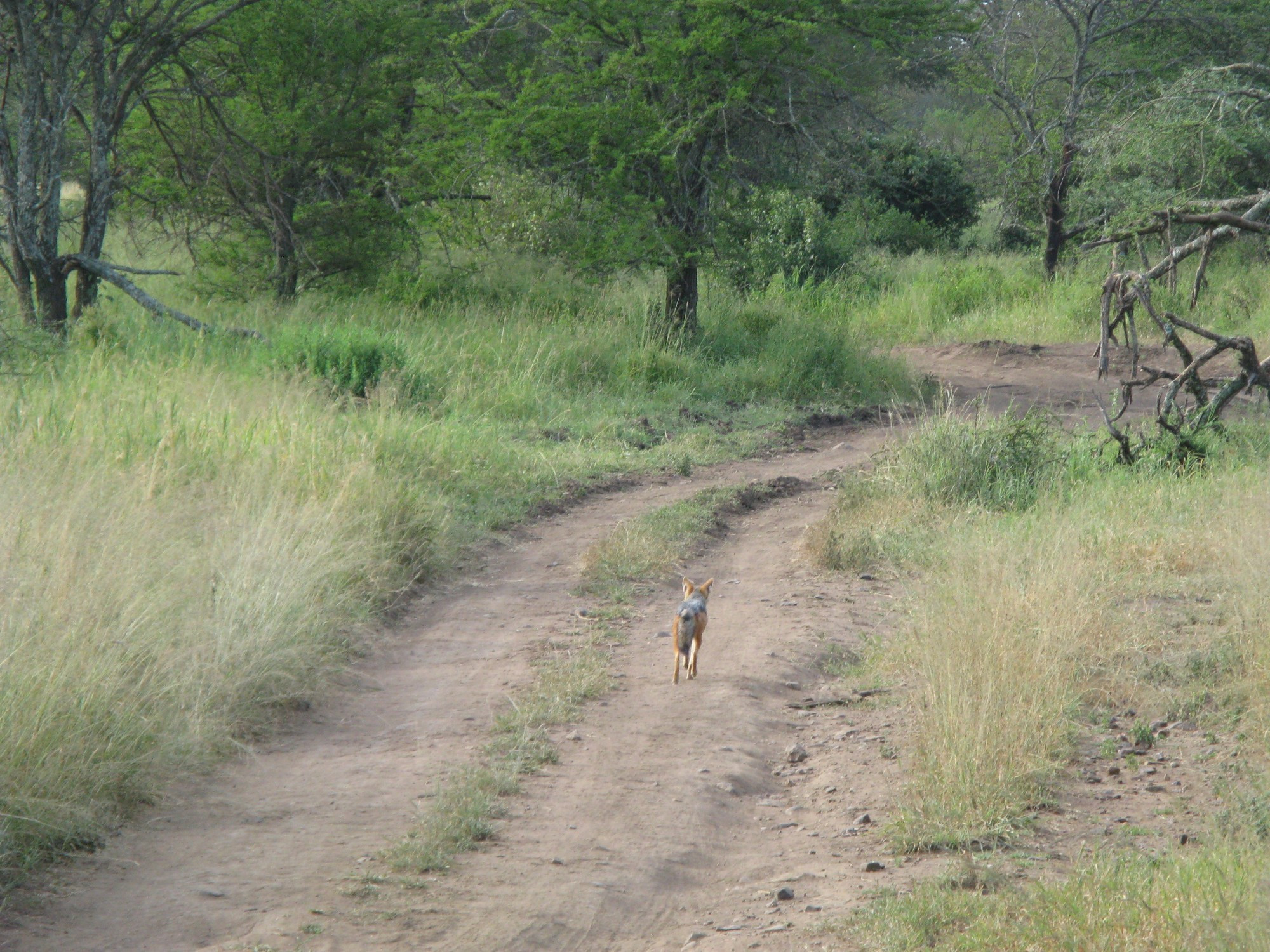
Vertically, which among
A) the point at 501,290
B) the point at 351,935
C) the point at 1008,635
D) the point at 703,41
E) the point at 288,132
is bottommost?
the point at 351,935

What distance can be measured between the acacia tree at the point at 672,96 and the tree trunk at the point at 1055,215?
803cm

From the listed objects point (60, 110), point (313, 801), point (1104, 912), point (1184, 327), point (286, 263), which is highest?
point (60, 110)

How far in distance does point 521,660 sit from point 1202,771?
9.13 ft

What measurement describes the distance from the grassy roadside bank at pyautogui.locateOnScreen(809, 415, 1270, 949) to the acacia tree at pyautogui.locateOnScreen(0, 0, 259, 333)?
24.2ft

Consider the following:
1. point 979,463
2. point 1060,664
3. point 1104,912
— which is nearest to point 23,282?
point 979,463

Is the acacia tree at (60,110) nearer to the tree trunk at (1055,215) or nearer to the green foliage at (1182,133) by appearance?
the green foliage at (1182,133)

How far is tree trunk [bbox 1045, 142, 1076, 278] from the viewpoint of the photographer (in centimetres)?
2030

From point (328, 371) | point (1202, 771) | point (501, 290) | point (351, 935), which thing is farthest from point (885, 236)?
point (351, 935)

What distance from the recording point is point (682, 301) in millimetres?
14109

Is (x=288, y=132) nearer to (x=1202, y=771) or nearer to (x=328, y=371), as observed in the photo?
(x=328, y=371)

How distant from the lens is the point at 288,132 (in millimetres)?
14039

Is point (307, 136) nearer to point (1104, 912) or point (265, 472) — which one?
point (265, 472)

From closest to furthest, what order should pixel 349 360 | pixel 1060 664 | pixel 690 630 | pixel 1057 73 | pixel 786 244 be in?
pixel 1060 664 < pixel 690 630 < pixel 349 360 < pixel 786 244 < pixel 1057 73

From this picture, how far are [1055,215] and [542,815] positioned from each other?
754 inches
